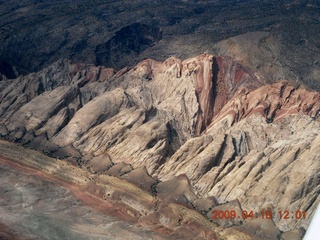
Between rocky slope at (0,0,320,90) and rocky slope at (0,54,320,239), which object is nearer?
rocky slope at (0,54,320,239)

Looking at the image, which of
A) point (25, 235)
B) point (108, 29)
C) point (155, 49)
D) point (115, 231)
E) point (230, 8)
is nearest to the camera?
point (25, 235)

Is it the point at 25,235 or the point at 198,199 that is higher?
the point at 25,235

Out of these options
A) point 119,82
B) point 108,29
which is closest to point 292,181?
point 119,82

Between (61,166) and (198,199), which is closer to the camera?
(198,199)

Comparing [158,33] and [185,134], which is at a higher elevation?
[185,134]

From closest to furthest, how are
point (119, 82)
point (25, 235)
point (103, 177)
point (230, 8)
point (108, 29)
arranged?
1. point (25, 235)
2. point (103, 177)
3. point (119, 82)
4. point (108, 29)
5. point (230, 8)

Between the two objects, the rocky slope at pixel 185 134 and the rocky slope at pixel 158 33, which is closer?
the rocky slope at pixel 185 134

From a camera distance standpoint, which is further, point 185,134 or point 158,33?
point 158,33

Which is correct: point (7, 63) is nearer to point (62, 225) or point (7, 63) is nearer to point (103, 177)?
point (103, 177)
